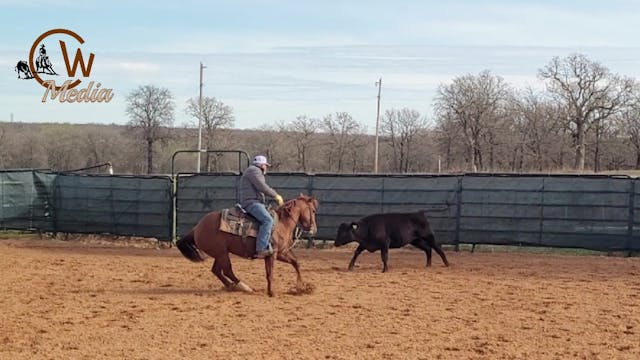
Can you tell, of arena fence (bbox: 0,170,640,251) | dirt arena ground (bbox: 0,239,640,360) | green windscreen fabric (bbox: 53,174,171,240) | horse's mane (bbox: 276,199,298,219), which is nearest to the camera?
dirt arena ground (bbox: 0,239,640,360)

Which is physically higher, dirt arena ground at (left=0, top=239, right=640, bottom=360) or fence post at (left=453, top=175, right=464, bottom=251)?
fence post at (left=453, top=175, right=464, bottom=251)

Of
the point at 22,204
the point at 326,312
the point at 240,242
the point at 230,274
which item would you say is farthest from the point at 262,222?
the point at 22,204

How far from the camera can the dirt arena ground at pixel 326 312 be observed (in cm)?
689

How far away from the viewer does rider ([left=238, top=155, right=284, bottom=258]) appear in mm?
9805

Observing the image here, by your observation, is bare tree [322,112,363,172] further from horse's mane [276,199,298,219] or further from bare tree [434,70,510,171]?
horse's mane [276,199,298,219]

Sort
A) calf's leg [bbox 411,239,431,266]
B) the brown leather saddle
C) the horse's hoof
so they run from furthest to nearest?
calf's leg [bbox 411,239,431,266], the horse's hoof, the brown leather saddle

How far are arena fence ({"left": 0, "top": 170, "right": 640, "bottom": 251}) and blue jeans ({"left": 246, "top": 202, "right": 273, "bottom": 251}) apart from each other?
596cm

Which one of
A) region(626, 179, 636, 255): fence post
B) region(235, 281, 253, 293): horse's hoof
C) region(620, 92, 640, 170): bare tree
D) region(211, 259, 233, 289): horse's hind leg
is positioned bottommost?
region(235, 281, 253, 293): horse's hoof

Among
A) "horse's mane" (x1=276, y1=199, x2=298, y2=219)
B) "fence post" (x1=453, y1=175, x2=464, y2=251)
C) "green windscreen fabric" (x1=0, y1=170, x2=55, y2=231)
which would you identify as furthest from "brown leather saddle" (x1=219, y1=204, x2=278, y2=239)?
"green windscreen fabric" (x1=0, y1=170, x2=55, y2=231)

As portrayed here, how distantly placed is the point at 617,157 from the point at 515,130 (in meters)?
7.55

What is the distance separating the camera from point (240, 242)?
32.7ft

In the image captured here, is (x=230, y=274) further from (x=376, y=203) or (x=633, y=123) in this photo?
(x=633, y=123)

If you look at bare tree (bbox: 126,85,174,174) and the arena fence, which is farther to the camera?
bare tree (bbox: 126,85,174,174)

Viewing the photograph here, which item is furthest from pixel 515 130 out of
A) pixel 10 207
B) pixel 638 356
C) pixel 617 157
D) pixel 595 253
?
pixel 638 356
